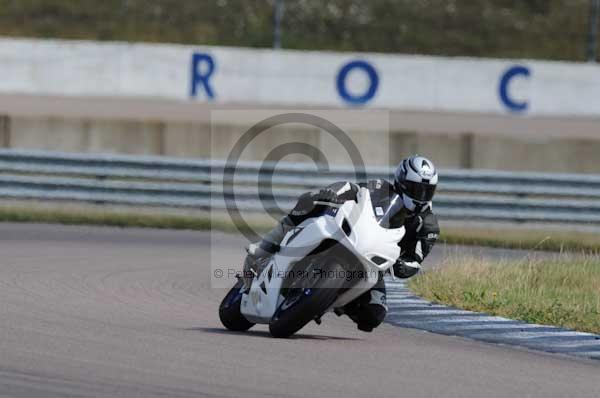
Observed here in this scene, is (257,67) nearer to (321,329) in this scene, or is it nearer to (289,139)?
(289,139)

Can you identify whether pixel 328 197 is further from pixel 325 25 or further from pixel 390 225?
pixel 325 25

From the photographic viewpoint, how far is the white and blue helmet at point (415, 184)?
8836 mm

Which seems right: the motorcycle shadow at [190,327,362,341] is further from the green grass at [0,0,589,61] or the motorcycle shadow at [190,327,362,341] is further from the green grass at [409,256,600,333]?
the green grass at [0,0,589,61]

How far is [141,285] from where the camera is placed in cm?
1167

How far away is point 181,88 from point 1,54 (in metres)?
3.29

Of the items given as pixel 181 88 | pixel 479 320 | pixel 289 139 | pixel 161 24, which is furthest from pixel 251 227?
pixel 161 24

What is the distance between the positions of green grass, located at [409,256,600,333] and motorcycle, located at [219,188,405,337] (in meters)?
1.93

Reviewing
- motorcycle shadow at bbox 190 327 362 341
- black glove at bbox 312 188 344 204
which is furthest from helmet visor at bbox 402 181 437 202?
motorcycle shadow at bbox 190 327 362 341

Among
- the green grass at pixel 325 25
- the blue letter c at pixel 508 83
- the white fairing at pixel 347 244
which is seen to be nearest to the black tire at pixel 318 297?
the white fairing at pixel 347 244

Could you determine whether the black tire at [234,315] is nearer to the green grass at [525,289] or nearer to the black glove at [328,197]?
the black glove at [328,197]

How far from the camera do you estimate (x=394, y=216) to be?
874cm

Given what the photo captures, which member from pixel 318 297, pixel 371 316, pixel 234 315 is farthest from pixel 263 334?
pixel 318 297

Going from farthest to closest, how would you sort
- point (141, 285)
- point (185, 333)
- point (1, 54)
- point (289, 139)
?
1. point (1, 54)
2. point (289, 139)
3. point (141, 285)
4. point (185, 333)

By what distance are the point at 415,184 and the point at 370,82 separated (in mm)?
18429
